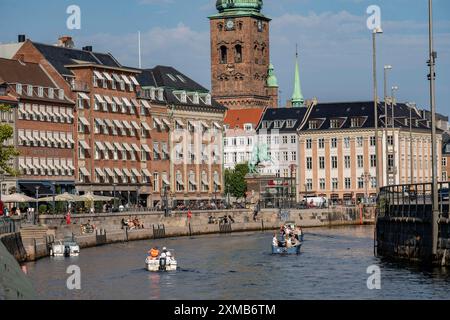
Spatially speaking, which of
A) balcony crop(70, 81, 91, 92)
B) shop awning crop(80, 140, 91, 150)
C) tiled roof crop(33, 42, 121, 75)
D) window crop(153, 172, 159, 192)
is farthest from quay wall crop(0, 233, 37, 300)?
window crop(153, 172, 159, 192)

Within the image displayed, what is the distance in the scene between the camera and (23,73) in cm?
16675

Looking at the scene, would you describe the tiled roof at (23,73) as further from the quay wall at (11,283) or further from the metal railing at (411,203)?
the quay wall at (11,283)

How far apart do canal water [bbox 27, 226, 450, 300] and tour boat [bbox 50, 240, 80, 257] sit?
94 cm

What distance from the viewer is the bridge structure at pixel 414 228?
80812 mm

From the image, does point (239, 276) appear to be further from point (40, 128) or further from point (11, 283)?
point (40, 128)

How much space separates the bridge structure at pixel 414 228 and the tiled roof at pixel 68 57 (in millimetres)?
77049

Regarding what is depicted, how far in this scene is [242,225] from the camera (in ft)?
562

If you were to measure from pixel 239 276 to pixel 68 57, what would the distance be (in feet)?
310

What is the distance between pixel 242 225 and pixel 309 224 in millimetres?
15658

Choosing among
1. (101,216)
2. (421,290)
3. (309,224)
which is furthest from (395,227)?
(309,224)

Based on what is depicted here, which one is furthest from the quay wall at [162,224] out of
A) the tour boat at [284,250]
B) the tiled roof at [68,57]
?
the tiled roof at [68,57]

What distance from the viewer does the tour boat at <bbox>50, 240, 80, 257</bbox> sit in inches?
4313

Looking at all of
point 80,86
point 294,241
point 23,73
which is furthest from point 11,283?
point 80,86
